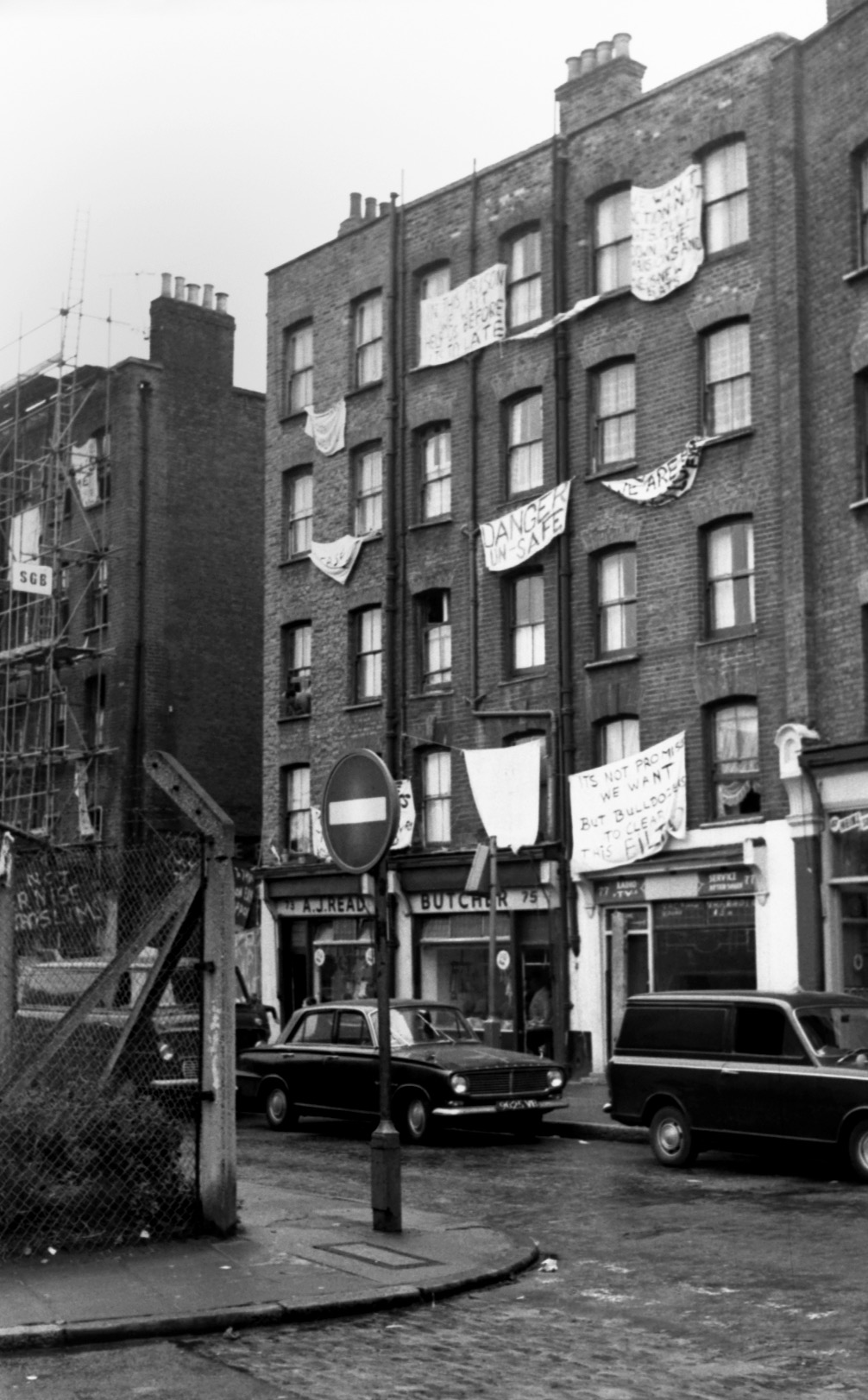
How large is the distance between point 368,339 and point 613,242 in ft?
22.6

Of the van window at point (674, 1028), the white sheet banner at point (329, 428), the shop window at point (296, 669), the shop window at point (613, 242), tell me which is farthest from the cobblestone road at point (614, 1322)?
the white sheet banner at point (329, 428)

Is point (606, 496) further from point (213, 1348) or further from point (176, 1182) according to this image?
point (213, 1348)

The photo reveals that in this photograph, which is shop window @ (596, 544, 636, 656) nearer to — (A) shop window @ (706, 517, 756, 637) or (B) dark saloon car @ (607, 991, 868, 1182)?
(A) shop window @ (706, 517, 756, 637)

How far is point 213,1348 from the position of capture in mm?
8766

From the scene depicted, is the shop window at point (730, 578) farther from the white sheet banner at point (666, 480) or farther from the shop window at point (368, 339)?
the shop window at point (368, 339)

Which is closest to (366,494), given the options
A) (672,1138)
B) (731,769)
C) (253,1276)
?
(731,769)

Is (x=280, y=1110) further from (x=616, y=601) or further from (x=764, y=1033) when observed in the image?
(x=616, y=601)

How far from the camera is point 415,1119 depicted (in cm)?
1961

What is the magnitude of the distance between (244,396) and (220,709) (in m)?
8.41

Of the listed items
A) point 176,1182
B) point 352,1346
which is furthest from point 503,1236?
point 352,1346

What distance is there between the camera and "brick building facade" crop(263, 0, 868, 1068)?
1025 inches

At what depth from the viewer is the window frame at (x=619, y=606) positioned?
95.5 ft

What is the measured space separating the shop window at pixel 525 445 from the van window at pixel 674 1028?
15.1 meters

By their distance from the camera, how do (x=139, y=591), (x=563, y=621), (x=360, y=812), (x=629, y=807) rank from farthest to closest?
(x=139, y=591)
(x=563, y=621)
(x=629, y=807)
(x=360, y=812)
